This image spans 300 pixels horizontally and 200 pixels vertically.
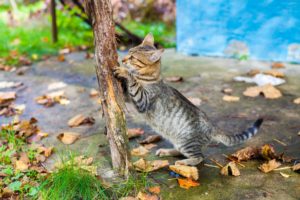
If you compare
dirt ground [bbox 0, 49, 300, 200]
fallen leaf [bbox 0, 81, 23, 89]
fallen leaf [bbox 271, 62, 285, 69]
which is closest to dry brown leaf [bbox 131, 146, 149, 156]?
dirt ground [bbox 0, 49, 300, 200]

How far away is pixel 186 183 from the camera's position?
9.00ft

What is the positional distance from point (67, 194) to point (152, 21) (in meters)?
6.34

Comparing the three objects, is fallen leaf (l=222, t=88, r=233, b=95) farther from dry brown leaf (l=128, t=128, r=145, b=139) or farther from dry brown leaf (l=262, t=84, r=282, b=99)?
dry brown leaf (l=128, t=128, r=145, b=139)

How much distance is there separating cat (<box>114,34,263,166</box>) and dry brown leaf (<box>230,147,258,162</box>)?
0.31 feet

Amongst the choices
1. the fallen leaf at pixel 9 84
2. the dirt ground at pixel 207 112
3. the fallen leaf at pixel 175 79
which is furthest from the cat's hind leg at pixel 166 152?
the fallen leaf at pixel 9 84

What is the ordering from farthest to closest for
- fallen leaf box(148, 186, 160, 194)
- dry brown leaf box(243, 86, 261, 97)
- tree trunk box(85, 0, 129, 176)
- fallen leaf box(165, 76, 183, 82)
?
1. fallen leaf box(165, 76, 183, 82)
2. dry brown leaf box(243, 86, 261, 97)
3. fallen leaf box(148, 186, 160, 194)
4. tree trunk box(85, 0, 129, 176)

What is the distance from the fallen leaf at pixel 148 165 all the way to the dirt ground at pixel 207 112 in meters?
0.06

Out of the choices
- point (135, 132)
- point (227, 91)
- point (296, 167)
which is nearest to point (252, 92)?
point (227, 91)

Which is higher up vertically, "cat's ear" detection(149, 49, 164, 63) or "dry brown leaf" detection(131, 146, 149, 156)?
"cat's ear" detection(149, 49, 164, 63)

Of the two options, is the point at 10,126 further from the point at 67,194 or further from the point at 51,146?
the point at 67,194

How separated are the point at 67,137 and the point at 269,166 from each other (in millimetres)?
1815

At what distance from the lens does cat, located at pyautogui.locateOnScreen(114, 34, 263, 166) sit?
305cm

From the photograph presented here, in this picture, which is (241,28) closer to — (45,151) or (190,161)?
(190,161)

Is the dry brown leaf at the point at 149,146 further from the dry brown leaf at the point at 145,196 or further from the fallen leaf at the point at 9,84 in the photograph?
the fallen leaf at the point at 9,84
